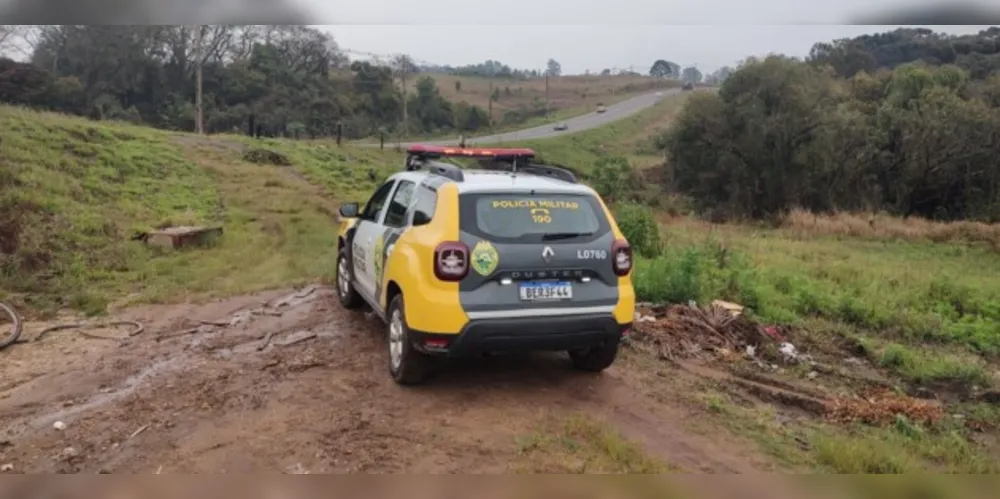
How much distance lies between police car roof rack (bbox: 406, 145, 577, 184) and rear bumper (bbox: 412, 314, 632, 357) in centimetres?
133

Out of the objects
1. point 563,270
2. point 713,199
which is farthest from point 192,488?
point 713,199

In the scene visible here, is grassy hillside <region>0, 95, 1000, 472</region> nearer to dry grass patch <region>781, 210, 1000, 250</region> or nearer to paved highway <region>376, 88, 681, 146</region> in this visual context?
dry grass patch <region>781, 210, 1000, 250</region>

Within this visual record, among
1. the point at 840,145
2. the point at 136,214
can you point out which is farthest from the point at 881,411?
the point at 840,145

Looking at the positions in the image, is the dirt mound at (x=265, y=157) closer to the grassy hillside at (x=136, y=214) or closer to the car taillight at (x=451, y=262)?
the grassy hillside at (x=136, y=214)

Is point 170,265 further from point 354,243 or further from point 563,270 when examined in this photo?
point 563,270

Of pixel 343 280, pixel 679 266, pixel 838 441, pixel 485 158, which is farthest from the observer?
pixel 679 266

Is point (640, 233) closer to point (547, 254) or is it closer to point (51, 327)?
point (547, 254)

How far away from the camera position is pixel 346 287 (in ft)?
25.8

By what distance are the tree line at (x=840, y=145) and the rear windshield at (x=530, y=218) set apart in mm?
27938

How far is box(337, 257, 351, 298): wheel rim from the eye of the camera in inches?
307

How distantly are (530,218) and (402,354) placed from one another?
136 cm

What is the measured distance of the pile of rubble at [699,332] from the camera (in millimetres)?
7008

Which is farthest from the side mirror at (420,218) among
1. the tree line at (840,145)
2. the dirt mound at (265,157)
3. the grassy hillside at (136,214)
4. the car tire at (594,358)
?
the tree line at (840,145)
